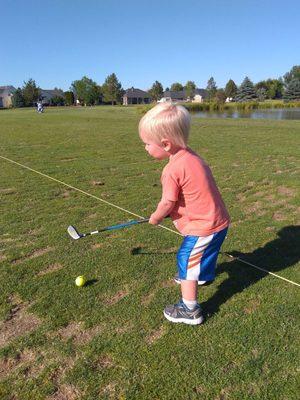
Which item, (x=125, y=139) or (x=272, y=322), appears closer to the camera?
(x=272, y=322)

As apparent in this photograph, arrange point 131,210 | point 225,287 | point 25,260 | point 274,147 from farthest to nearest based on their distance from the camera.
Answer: point 274,147
point 131,210
point 25,260
point 225,287

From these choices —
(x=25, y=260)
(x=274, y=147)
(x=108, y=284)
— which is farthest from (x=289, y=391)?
(x=274, y=147)

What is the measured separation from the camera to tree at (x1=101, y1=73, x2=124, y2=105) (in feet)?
344

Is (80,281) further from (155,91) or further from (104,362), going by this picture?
(155,91)

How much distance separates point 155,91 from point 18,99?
129 ft

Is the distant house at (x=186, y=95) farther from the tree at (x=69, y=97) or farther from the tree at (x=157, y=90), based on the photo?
the tree at (x=69, y=97)

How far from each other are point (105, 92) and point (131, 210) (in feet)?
344

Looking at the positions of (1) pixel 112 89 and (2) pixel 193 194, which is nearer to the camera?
(2) pixel 193 194

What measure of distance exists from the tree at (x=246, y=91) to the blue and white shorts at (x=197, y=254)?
297ft

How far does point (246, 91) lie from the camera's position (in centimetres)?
8956

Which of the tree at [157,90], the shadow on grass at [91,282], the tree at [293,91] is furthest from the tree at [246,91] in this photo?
the shadow on grass at [91,282]

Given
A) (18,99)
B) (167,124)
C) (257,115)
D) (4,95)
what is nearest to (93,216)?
(167,124)

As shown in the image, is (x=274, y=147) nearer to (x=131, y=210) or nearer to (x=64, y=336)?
(x=131, y=210)

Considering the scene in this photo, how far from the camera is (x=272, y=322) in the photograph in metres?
3.49
